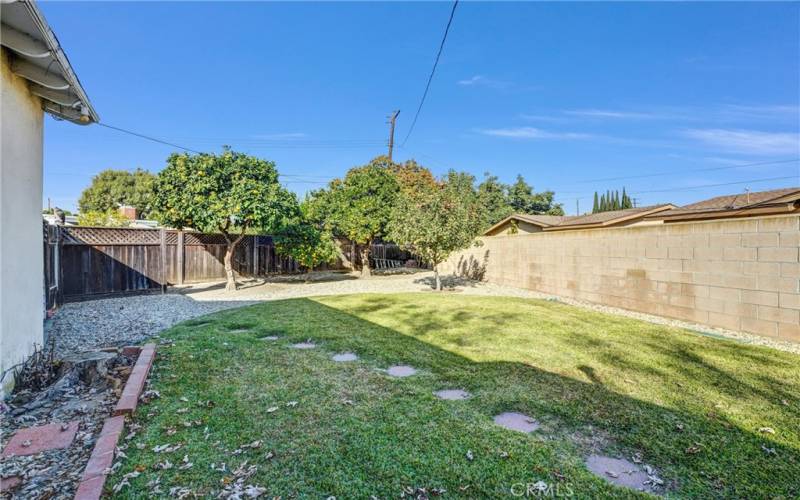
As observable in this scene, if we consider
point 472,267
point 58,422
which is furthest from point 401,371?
point 472,267

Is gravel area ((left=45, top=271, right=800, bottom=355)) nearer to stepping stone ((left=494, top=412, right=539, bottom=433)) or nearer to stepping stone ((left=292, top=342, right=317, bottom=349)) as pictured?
stepping stone ((left=292, top=342, right=317, bottom=349))

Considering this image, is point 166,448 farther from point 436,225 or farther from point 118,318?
point 436,225

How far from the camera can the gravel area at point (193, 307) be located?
17.8ft

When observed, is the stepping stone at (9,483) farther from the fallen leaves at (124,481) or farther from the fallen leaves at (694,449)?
the fallen leaves at (694,449)

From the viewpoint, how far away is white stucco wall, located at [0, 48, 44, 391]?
297cm

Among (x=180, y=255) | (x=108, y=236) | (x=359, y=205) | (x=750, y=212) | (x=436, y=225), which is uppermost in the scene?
(x=359, y=205)

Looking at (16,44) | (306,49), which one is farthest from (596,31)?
(16,44)

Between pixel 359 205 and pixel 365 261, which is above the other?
pixel 359 205

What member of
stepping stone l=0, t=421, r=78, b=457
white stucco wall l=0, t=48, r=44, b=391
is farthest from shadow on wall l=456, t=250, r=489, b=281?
stepping stone l=0, t=421, r=78, b=457

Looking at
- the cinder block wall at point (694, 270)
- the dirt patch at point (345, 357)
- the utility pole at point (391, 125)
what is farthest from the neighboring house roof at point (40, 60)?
the utility pole at point (391, 125)

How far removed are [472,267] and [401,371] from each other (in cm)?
1220

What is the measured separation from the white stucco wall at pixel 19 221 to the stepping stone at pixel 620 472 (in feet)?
14.5

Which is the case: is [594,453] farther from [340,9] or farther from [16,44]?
[340,9]

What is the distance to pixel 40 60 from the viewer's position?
3172 millimetres
